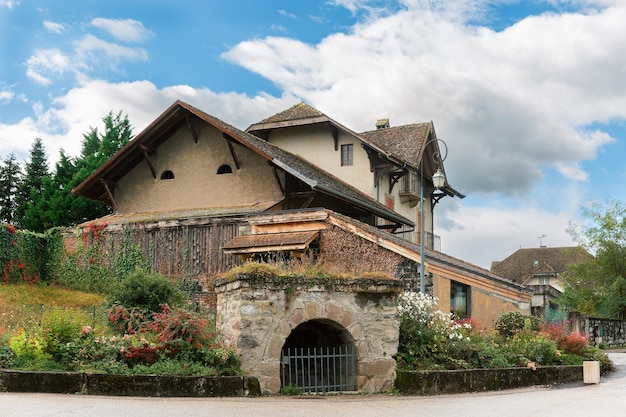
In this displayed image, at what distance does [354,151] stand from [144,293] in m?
18.1

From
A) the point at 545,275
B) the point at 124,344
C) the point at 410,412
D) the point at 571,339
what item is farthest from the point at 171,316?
the point at 545,275

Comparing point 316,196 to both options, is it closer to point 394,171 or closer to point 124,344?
point 394,171

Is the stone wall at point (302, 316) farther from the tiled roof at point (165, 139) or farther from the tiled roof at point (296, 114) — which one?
the tiled roof at point (296, 114)

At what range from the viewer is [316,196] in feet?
92.7

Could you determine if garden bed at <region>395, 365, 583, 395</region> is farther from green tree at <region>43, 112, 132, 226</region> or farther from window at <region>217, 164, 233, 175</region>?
green tree at <region>43, 112, 132, 226</region>

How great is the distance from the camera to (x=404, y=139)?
37.5 meters

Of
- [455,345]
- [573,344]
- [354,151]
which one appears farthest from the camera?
[354,151]

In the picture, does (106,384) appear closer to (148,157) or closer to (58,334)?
(58,334)

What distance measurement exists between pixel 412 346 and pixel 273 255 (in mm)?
8975

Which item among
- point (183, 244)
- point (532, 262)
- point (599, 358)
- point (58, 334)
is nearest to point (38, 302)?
point (183, 244)

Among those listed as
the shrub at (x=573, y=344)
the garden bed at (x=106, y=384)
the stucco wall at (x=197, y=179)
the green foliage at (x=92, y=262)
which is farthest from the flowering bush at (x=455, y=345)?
the green foliage at (x=92, y=262)

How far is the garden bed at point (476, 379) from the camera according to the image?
14242 mm

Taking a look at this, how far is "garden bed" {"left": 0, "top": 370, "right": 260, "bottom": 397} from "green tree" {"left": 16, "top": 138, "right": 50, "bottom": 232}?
96.4 ft

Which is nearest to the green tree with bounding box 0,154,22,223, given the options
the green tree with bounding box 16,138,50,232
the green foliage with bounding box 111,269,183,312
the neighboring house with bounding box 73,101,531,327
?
the green tree with bounding box 16,138,50,232
